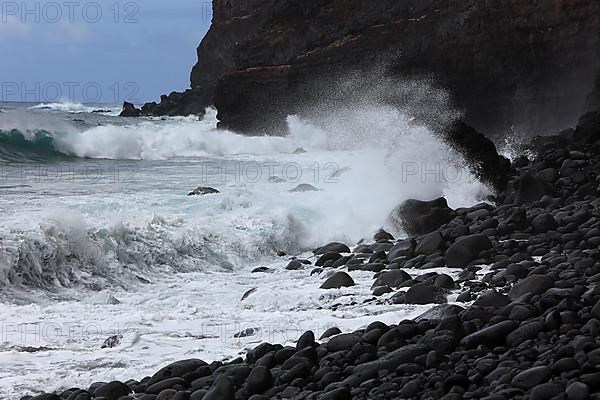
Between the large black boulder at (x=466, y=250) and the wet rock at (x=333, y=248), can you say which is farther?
the wet rock at (x=333, y=248)

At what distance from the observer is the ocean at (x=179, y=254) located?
557cm

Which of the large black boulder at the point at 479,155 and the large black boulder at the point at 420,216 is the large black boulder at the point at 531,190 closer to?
the large black boulder at the point at 420,216

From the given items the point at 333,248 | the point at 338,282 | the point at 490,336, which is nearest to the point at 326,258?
the point at 333,248

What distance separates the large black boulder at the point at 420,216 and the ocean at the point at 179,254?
17 centimetres

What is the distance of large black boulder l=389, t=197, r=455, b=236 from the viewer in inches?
374

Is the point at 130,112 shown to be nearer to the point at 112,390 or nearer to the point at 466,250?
the point at 466,250

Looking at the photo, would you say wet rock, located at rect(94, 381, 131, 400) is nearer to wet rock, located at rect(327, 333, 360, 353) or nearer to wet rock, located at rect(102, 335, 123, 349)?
wet rock, located at rect(102, 335, 123, 349)

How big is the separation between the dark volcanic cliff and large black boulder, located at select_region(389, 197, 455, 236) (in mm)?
11257

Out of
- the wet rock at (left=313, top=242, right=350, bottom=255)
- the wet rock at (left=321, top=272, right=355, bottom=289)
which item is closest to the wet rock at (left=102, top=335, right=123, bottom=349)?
the wet rock at (left=321, top=272, right=355, bottom=289)

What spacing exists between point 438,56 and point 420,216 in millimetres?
15403

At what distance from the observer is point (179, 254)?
29.6ft

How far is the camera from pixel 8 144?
20625mm

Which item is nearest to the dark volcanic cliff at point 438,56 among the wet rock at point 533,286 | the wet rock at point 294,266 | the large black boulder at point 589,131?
the large black boulder at point 589,131

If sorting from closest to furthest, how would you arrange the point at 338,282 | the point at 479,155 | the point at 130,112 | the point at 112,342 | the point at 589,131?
the point at 112,342, the point at 338,282, the point at 479,155, the point at 589,131, the point at 130,112
